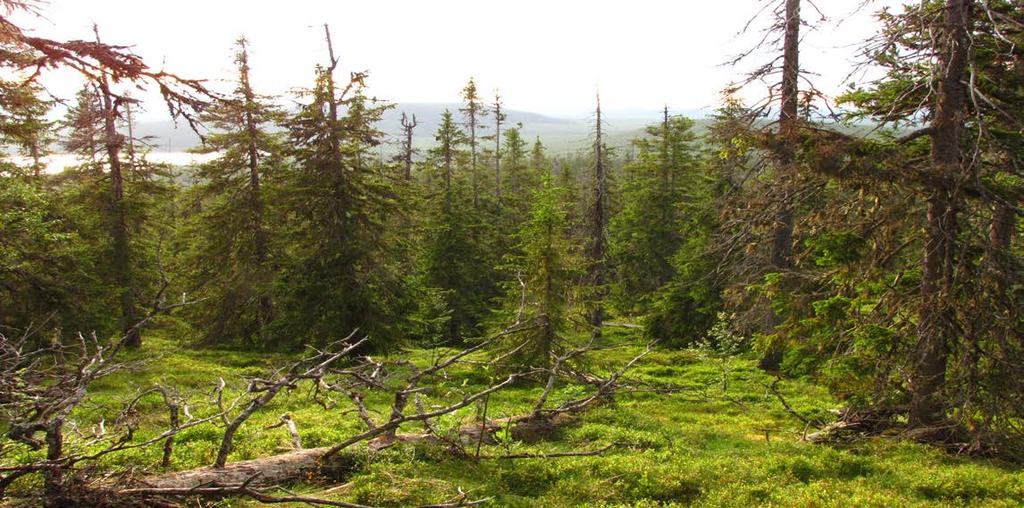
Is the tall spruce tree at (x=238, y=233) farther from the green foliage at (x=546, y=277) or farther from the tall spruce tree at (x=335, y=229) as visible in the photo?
the green foliage at (x=546, y=277)

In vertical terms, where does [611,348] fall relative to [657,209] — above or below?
below

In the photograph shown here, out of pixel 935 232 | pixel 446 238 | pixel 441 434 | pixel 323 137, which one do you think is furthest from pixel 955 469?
pixel 446 238

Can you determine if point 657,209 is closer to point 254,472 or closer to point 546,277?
point 546,277

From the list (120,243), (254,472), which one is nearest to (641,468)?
(254,472)

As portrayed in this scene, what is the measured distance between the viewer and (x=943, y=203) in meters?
8.51

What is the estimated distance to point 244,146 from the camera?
23.5 metres

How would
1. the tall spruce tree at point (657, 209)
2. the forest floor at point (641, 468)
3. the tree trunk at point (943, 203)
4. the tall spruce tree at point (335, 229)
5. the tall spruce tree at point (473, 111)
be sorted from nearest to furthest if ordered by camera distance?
the forest floor at point (641, 468)
the tree trunk at point (943, 203)
the tall spruce tree at point (335, 229)
the tall spruce tree at point (657, 209)
the tall spruce tree at point (473, 111)

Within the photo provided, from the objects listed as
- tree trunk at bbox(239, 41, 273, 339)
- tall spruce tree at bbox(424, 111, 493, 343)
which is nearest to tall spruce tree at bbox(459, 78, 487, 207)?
tall spruce tree at bbox(424, 111, 493, 343)

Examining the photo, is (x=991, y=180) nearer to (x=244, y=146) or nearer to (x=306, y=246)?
(x=306, y=246)

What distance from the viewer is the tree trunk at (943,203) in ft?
26.6

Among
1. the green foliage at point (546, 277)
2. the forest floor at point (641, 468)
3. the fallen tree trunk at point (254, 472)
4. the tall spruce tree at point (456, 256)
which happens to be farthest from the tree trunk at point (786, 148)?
the tall spruce tree at point (456, 256)

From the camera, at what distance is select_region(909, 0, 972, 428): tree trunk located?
810 cm

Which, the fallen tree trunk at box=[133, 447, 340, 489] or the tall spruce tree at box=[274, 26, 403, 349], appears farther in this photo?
the tall spruce tree at box=[274, 26, 403, 349]

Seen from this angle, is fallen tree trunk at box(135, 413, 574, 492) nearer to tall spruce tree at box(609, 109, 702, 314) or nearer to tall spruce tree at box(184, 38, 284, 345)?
tall spruce tree at box(184, 38, 284, 345)
